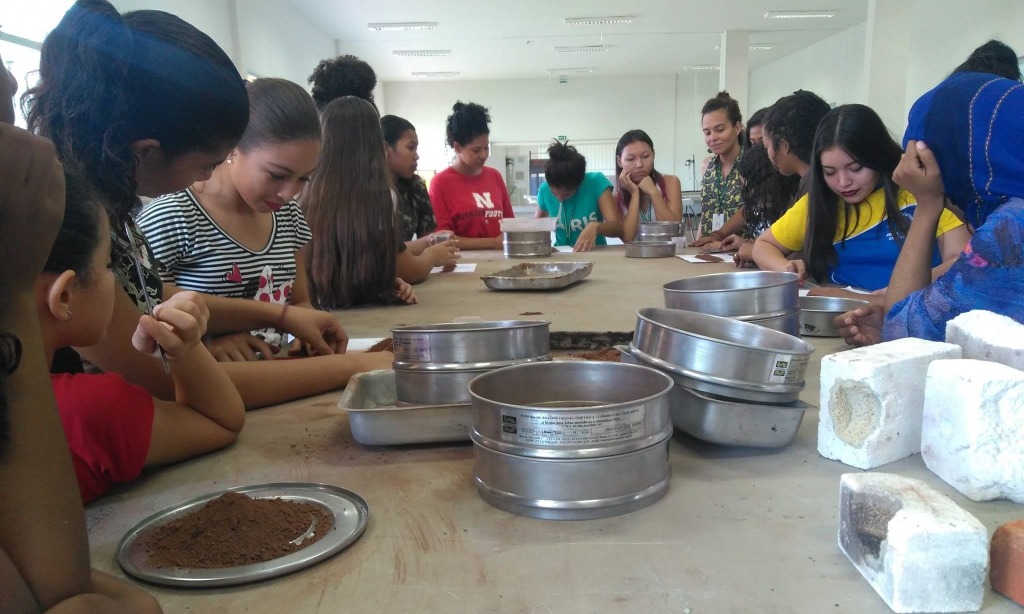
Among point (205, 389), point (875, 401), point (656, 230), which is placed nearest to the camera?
point (875, 401)

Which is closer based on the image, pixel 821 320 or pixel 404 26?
pixel 821 320

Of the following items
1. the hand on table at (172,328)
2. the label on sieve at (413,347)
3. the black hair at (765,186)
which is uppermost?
the black hair at (765,186)

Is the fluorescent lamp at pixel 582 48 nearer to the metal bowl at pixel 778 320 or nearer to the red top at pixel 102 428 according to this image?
the metal bowl at pixel 778 320

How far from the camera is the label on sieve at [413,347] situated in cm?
115

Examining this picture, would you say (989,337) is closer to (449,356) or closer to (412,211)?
(449,356)

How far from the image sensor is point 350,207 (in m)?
2.25

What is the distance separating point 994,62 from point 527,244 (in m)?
2.16

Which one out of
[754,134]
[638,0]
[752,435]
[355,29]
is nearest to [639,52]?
[638,0]

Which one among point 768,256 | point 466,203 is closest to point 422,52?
point 466,203

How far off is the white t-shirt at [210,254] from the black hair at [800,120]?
203cm

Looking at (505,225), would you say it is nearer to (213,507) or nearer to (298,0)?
(213,507)

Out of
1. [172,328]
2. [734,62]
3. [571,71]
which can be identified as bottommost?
[172,328]

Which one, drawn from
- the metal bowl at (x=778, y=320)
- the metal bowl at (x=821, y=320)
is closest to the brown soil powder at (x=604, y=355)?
the metal bowl at (x=778, y=320)

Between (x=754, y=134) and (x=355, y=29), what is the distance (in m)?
7.17
